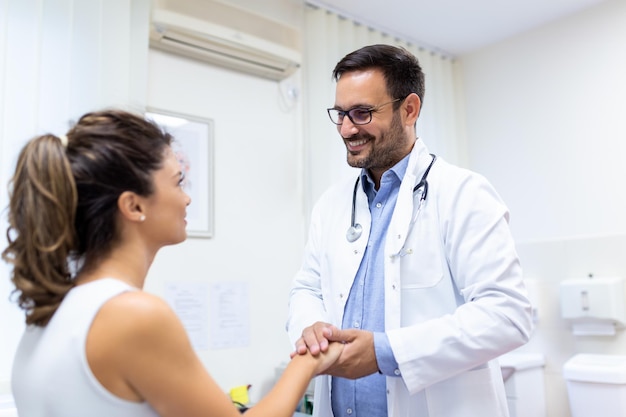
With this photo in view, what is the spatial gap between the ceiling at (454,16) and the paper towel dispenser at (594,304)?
140 cm

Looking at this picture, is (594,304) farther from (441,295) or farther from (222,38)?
(222,38)

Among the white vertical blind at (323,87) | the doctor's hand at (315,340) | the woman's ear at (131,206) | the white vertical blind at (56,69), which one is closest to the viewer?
the woman's ear at (131,206)

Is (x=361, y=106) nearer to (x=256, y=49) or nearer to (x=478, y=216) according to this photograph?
(x=478, y=216)

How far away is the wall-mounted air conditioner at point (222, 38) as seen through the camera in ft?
7.73

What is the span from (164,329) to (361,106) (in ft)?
3.16

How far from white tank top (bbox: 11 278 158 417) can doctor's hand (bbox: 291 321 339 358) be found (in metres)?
0.45

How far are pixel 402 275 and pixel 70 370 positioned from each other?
85 centimetres

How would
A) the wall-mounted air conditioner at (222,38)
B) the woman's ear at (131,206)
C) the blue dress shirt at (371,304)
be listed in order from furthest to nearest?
the wall-mounted air conditioner at (222,38) → the blue dress shirt at (371,304) → the woman's ear at (131,206)

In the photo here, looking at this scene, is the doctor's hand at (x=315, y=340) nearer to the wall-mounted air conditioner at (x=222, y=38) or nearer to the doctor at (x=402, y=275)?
the doctor at (x=402, y=275)

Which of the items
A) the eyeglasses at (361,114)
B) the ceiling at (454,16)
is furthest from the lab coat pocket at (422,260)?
the ceiling at (454,16)

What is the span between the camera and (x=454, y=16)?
306cm

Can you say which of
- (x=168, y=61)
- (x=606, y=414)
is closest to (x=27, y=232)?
(x=168, y=61)

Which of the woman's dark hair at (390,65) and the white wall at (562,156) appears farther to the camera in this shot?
the white wall at (562,156)

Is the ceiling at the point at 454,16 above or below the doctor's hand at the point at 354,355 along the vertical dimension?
above
